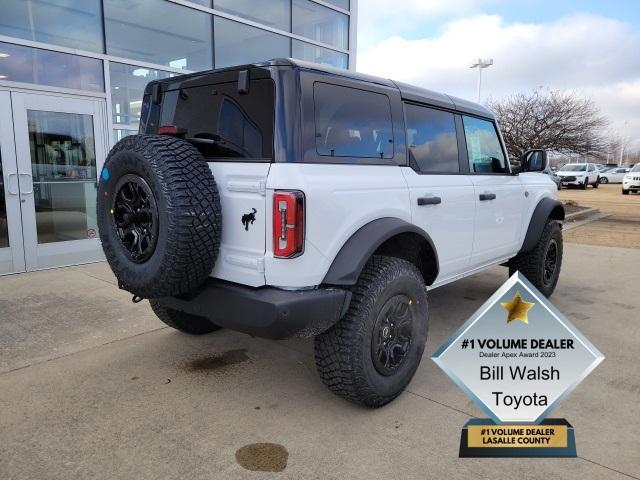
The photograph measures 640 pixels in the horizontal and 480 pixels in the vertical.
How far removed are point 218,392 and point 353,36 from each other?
894 cm

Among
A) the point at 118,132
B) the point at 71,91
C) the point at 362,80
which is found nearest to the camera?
the point at 362,80

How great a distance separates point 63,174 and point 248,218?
5029mm

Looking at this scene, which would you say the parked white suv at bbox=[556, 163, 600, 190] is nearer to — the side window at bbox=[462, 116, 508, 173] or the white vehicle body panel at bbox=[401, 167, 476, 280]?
the side window at bbox=[462, 116, 508, 173]

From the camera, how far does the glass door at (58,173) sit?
600cm

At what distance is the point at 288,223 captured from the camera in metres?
2.40

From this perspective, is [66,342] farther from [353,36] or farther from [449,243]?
[353,36]

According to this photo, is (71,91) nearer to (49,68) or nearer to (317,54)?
(49,68)

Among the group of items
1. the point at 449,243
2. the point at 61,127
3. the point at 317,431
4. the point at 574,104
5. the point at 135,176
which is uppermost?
the point at 574,104

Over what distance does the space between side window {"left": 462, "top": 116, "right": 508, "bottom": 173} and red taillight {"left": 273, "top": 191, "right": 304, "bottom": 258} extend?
2101 millimetres

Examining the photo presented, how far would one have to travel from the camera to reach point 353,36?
33.6 ft

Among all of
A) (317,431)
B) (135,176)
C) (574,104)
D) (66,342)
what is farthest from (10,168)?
(574,104)

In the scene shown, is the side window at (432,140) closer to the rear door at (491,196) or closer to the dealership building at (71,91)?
the rear door at (491,196)

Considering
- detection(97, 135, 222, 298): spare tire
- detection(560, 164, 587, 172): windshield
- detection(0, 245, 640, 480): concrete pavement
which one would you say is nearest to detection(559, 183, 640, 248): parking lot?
detection(0, 245, 640, 480): concrete pavement

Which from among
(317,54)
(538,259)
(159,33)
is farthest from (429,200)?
(317,54)
